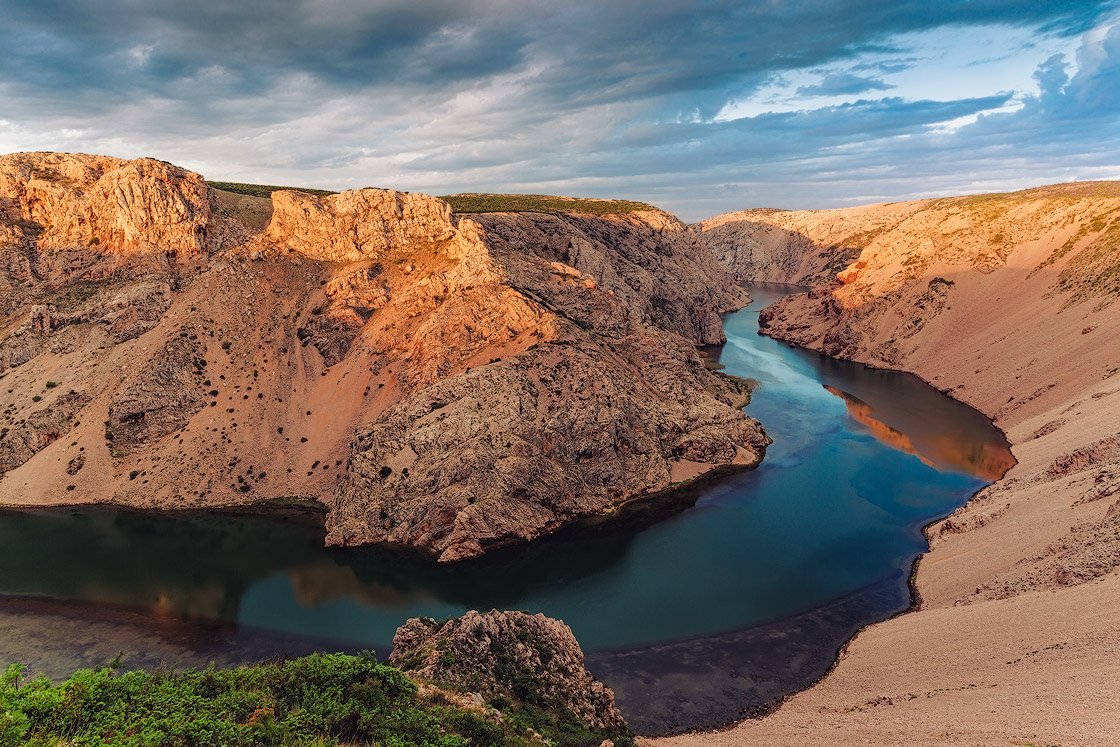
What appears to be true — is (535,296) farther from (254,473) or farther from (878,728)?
(878,728)

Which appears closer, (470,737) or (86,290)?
(470,737)

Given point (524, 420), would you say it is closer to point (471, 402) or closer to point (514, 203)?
point (471, 402)

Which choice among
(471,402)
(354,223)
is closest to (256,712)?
(471,402)

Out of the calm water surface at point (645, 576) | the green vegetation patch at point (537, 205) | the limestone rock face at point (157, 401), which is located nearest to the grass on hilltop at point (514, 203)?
the green vegetation patch at point (537, 205)

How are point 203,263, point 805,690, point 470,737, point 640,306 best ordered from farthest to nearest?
point 640,306 → point 203,263 → point 805,690 → point 470,737

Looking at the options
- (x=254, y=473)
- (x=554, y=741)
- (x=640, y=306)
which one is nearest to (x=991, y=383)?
(x=640, y=306)

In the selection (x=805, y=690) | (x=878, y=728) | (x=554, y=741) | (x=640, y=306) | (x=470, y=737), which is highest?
(x=640, y=306)
